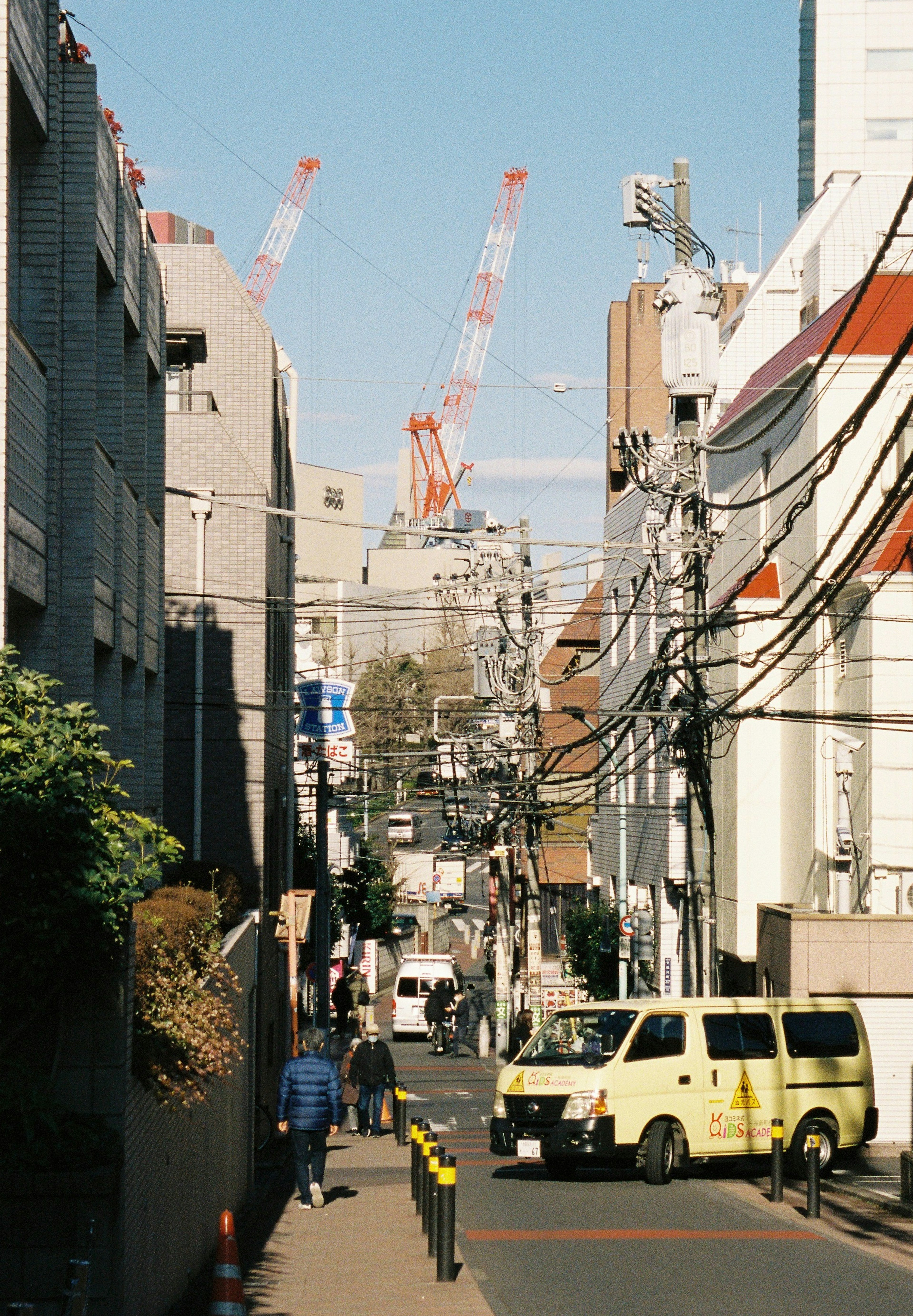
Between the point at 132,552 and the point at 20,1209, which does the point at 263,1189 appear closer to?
the point at 132,552

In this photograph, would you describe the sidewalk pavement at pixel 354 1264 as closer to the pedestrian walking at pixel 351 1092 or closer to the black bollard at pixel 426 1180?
the black bollard at pixel 426 1180

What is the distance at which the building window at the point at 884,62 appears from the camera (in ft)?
240

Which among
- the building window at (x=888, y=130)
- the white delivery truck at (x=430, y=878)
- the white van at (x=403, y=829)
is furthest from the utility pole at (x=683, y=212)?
the white van at (x=403, y=829)

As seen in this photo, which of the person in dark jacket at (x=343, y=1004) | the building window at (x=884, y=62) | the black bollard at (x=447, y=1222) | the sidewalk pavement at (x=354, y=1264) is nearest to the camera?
the sidewalk pavement at (x=354, y=1264)

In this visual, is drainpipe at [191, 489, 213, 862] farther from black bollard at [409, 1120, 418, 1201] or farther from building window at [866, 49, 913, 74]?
building window at [866, 49, 913, 74]

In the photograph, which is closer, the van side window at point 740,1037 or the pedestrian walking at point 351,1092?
the van side window at point 740,1037

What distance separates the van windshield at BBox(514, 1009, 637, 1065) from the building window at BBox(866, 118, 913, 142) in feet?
205

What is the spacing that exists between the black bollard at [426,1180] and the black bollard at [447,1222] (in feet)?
3.36

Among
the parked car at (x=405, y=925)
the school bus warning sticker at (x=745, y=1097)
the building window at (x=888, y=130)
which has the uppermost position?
the building window at (x=888, y=130)

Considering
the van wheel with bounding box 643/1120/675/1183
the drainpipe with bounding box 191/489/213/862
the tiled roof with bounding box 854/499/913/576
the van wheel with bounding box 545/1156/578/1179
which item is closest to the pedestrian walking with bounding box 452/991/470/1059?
the drainpipe with bounding box 191/489/213/862

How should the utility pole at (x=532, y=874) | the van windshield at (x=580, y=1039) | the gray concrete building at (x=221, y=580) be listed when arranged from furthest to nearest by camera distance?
the utility pole at (x=532, y=874), the gray concrete building at (x=221, y=580), the van windshield at (x=580, y=1039)

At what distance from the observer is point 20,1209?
7.61 m

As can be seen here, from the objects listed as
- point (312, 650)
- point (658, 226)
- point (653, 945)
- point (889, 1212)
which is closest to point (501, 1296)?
point (889, 1212)

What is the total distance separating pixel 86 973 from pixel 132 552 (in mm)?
8467
